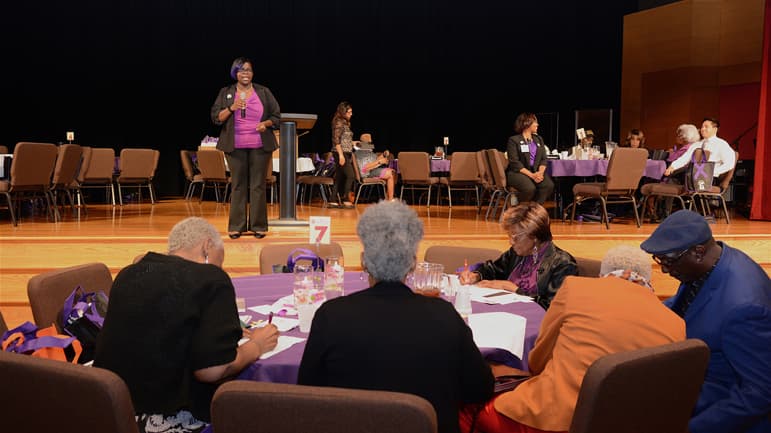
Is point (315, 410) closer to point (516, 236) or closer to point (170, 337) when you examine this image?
point (170, 337)

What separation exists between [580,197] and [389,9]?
839 centimetres

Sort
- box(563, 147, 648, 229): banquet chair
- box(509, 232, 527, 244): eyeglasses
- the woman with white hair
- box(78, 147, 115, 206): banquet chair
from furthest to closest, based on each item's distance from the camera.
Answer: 1. box(78, 147, 115, 206): banquet chair
2. the woman with white hair
3. box(563, 147, 648, 229): banquet chair
4. box(509, 232, 527, 244): eyeglasses

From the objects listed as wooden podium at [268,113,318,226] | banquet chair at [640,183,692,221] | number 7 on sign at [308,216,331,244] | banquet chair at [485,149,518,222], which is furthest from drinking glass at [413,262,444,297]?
banquet chair at [640,183,692,221]

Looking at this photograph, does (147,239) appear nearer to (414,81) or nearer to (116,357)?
(116,357)

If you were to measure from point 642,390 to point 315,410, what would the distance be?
0.89m

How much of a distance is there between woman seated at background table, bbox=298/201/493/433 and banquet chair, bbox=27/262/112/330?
1.47m

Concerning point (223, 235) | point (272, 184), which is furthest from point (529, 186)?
point (272, 184)

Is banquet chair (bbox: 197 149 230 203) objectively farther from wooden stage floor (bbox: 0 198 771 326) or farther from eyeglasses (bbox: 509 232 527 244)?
eyeglasses (bbox: 509 232 527 244)

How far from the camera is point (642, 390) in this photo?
5.97 ft

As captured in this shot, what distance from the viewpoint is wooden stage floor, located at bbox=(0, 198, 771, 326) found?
217 inches

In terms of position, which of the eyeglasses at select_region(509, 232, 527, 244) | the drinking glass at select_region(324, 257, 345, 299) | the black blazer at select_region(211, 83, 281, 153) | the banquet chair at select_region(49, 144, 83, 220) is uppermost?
the black blazer at select_region(211, 83, 281, 153)

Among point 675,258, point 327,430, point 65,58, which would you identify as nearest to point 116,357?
point 327,430

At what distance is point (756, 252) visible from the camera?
6383 mm

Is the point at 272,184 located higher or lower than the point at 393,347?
higher
